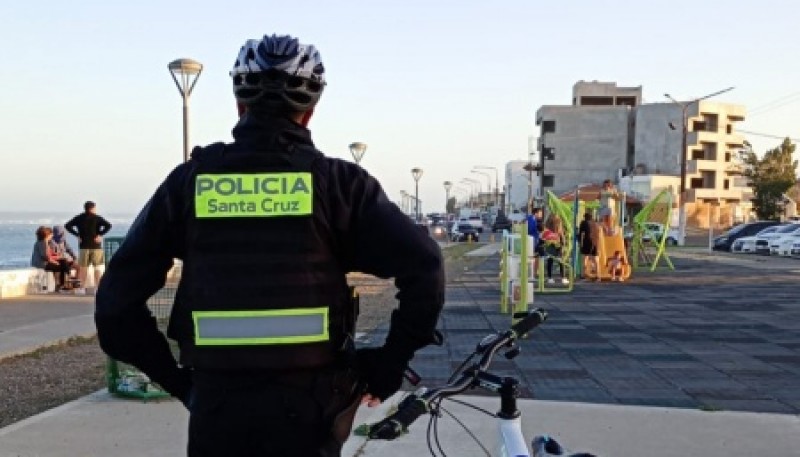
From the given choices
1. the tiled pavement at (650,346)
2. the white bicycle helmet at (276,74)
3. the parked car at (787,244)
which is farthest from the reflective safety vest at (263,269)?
the parked car at (787,244)

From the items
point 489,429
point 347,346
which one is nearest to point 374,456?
point 489,429

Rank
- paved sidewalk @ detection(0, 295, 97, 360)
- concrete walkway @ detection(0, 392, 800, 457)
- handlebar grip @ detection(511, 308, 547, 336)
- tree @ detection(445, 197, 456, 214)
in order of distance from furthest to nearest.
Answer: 1. tree @ detection(445, 197, 456, 214)
2. paved sidewalk @ detection(0, 295, 97, 360)
3. concrete walkway @ detection(0, 392, 800, 457)
4. handlebar grip @ detection(511, 308, 547, 336)

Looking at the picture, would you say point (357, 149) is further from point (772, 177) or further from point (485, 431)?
point (772, 177)

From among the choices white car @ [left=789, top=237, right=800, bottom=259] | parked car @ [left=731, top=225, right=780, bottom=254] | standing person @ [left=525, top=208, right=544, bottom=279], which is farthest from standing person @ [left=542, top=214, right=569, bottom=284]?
parked car @ [left=731, top=225, right=780, bottom=254]

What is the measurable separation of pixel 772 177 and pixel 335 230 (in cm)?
7360

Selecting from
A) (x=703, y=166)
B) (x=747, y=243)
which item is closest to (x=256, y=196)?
(x=747, y=243)

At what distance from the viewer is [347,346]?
224 cm

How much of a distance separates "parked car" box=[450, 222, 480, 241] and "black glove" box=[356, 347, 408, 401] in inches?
2012

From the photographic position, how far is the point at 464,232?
5409 centimetres

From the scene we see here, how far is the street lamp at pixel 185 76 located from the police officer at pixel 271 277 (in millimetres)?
12909

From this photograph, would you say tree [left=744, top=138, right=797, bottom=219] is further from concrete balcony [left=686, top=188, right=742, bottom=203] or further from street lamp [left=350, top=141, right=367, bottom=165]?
street lamp [left=350, top=141, right=367, bottom=165]

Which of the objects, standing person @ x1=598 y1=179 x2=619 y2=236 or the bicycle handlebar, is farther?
standing person @ x1=598 y1=179 x2=619 y2=236

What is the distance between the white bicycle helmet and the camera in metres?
2.29

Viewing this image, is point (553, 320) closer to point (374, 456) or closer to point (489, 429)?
point (489, 429)
